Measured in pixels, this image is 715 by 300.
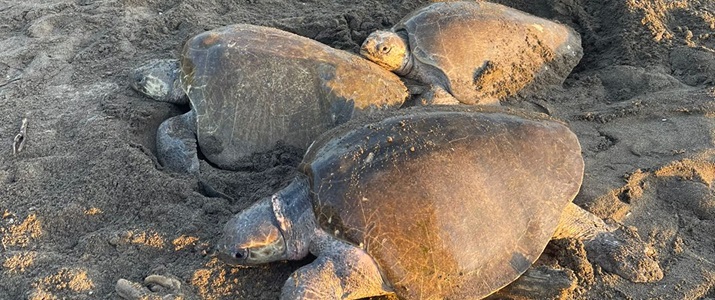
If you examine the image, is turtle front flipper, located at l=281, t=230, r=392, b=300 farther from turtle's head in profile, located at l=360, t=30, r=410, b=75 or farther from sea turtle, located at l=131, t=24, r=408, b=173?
turtle's head in profile, located at l=360, t=30, r=410, b=75

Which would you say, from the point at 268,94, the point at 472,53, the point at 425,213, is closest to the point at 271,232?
the point at 425,213

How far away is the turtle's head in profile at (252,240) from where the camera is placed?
8.80ft

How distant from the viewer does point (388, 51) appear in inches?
159

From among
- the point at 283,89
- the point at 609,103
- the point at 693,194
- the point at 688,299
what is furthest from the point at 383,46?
the point at 688,299

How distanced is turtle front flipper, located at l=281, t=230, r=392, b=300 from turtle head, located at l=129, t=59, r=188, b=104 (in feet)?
6.61

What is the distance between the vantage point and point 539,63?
4246 mm

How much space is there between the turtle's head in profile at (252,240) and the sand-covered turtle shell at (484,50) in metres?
1.87

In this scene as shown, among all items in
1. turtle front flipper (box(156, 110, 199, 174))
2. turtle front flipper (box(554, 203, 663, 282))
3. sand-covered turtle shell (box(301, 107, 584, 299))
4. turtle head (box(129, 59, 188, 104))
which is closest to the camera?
sand-covered turtle shell (box(301, 107, 584, 299))

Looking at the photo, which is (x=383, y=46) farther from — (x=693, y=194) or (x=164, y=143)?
(x=693, y=194)

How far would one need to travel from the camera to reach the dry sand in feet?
8.98

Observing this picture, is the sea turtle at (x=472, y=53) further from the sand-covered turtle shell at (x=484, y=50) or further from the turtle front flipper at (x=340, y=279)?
the turtle front flipper at (x=340, y=279)

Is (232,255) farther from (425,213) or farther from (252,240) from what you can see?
(425,213)

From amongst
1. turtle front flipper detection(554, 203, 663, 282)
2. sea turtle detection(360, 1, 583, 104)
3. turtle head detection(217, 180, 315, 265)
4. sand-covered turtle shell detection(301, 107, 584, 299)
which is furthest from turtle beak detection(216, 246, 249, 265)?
sea turtle detection(360, 1, 583, 104)

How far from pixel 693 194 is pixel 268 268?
2335 millimetres
